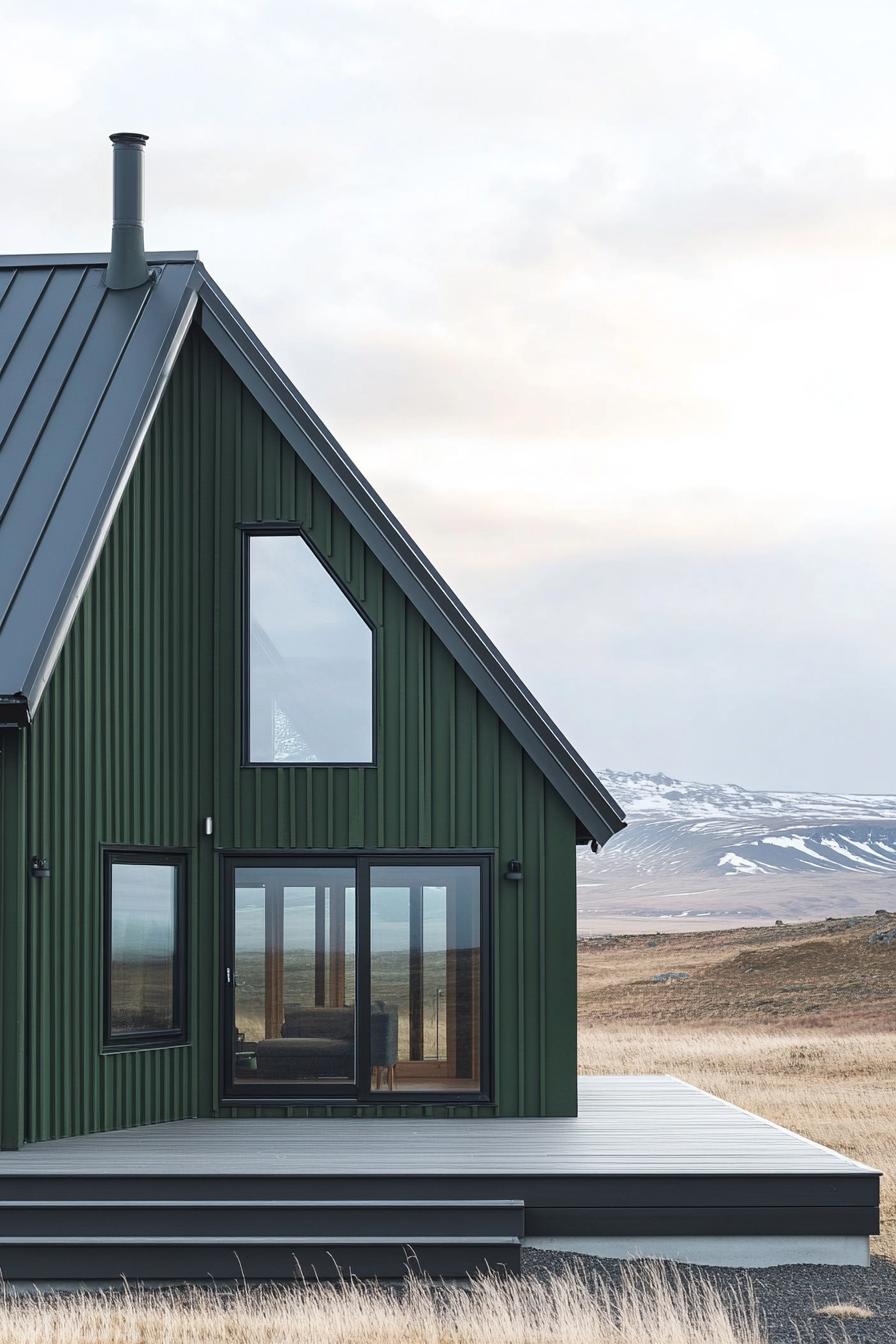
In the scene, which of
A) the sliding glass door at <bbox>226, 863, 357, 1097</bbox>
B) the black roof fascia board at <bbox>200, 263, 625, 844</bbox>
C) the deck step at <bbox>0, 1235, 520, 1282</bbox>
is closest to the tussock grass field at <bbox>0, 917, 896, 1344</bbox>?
the deck step at <bbox>0, 1235, 520, 1282</bbox>

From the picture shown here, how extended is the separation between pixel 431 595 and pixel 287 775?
1643 mm

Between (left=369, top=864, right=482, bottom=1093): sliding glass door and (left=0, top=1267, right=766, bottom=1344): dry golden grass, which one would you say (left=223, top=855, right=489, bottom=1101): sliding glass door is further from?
(left=0, top=1267, right=766, bottom=1344): dry golden grass

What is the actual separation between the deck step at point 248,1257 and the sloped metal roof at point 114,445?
137 inches

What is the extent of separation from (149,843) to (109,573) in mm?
1854

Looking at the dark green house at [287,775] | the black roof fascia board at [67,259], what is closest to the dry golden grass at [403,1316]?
the dark green house at [287,775]

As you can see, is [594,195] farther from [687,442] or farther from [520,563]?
[520,563]

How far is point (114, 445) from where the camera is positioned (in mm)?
11070

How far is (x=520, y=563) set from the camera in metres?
127

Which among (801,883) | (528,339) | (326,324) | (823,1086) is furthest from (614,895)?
(823,1086)

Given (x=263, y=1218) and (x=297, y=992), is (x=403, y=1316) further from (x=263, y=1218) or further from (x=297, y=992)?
(x=297, y=992)

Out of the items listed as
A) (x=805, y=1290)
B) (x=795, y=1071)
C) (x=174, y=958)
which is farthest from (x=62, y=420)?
(x=795, y=1071)

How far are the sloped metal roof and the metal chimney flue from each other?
13 cm

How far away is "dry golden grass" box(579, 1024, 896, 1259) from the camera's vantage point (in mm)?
15539

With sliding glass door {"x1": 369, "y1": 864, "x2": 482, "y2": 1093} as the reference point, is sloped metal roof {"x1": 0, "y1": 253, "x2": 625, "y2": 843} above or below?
above
